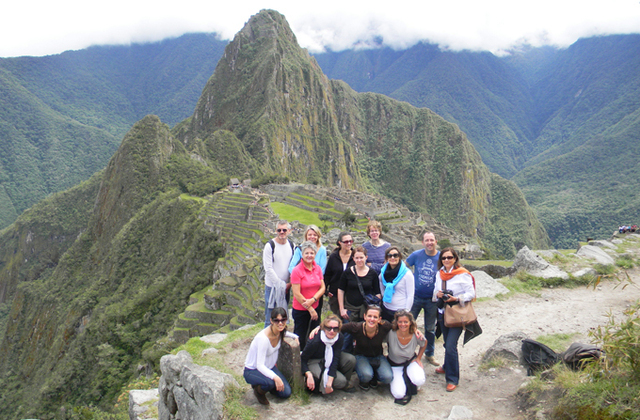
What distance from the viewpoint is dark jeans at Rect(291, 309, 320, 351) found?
275 inches

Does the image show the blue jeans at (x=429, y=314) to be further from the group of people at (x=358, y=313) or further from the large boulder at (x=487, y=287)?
the large boulder at (x=487, y=287)

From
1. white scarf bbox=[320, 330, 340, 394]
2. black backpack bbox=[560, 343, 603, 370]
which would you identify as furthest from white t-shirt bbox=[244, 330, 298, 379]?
black backpack bbox=[560, 343, 603, 370]

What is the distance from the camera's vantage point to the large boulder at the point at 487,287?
1127cm

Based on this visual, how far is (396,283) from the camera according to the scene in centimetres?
671

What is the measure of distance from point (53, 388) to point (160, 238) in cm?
2098

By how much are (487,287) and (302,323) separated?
6899mm

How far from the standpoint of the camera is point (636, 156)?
15788 cm

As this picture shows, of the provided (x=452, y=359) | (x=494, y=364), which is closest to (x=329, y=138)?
(x=494, y=364)

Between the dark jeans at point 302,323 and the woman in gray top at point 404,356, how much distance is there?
4.83 feet

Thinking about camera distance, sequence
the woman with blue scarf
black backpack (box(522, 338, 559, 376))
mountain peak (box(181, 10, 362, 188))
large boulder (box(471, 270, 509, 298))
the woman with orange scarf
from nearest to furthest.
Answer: black backpack (box(522, 338, 559, 376)) < the woman with orange scarf < the woman with blue scarf < large boulder (box(471, 270, 509, 298)) < mountain peak (box(181, 10, 362, 188))

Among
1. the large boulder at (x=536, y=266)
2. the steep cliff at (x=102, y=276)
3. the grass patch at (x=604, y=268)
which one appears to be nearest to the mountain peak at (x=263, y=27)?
the steep cliff at (x=102, y=276)

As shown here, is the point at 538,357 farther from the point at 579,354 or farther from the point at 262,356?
the point at 262,356

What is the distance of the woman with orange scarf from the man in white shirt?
266cm

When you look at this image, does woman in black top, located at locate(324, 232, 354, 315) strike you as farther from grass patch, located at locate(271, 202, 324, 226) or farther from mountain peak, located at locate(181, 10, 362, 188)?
mountain peak, located at locate(181, 10, 362, 188)
